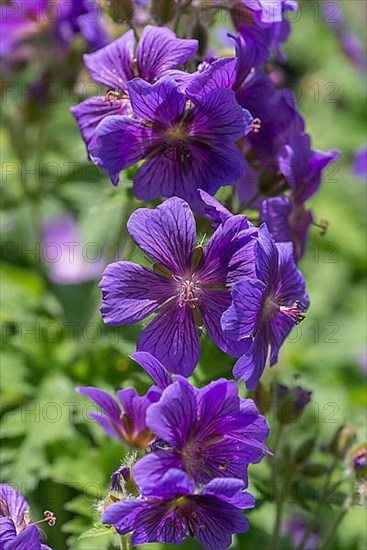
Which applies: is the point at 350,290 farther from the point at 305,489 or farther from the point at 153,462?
the point at 153,462

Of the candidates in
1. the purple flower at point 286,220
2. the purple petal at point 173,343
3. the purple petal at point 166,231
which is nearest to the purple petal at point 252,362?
the purple petal at point 173,343

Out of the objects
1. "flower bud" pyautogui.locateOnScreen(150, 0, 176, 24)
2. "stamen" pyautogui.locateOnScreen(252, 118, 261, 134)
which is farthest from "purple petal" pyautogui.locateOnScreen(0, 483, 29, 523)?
"flower bud" pyautogui.locateOnScreen(150, 0, 176, 24)

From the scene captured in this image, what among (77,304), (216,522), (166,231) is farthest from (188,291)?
(77,304)

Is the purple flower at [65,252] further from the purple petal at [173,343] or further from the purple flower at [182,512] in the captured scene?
the purple flower at [182,512]

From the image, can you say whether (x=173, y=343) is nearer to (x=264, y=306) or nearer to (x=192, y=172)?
(x=264, y=306)

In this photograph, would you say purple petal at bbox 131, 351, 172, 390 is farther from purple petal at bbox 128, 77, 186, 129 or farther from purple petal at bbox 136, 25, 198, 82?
purple petal at bbox 136, 25, 198, 82

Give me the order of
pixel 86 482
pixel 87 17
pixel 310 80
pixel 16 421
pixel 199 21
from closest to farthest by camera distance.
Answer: pixel 199 21, pixel 86 482, pixel 16 421, pixel 87 17, pixel 310 80

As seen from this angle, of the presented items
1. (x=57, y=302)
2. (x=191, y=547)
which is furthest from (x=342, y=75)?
(x=191, y=547)
